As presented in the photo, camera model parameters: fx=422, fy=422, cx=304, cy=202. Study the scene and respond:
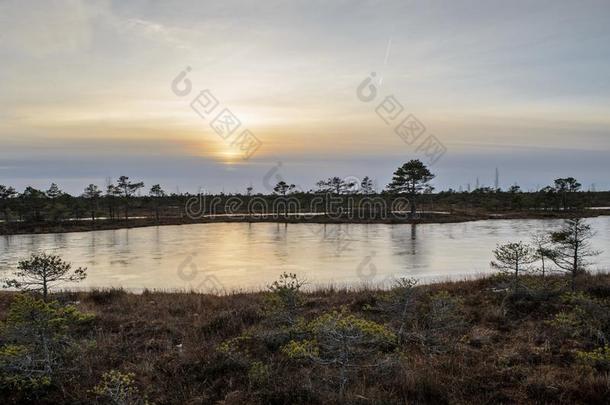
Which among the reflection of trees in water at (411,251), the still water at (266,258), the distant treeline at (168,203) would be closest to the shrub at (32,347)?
the still water at (266,258)

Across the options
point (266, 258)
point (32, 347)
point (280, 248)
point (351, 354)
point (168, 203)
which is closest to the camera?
point (351, 354)

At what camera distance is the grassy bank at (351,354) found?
6.39 meters

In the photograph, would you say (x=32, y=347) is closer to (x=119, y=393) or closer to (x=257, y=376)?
(x=119, y=393)

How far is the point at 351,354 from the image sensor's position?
6.89 m

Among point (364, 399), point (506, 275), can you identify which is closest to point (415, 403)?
point (364, 399)

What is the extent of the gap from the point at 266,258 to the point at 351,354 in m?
20.5

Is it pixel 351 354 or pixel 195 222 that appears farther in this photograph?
pixel 195 222

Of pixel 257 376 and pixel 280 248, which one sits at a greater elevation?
pixel 257 376

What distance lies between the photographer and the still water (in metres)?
20.2

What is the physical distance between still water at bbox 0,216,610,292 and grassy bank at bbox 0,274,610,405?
6.69m

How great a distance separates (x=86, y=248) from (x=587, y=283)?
34.0 meters

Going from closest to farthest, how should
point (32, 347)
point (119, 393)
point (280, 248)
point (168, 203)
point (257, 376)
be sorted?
point (119, 393) < point (257, 376) < point (32, 347) < point (280, 248) < point (168, 203)

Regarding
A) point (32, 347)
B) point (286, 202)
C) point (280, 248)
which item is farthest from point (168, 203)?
point (32, 347)

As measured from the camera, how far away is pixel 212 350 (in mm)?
8172
